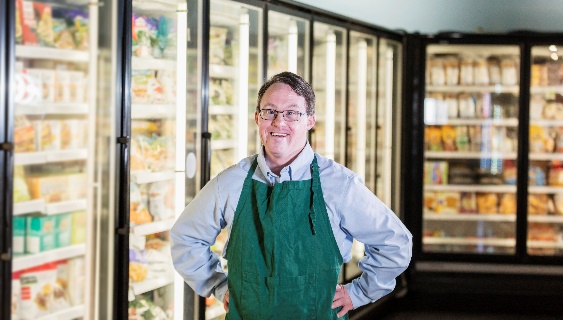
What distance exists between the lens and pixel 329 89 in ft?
17.7

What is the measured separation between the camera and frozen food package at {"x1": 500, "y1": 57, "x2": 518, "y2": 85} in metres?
6.73

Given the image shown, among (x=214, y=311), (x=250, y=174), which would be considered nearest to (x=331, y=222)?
(x=250, y=174)

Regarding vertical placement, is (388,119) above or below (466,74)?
below

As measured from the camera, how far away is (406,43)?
6.38 meters

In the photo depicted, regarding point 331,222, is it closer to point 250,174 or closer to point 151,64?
point 250,174

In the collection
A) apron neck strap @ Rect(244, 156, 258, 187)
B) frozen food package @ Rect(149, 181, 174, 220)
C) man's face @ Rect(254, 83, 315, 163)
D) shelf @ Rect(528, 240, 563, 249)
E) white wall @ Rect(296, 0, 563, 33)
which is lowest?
shelf @ Rect(528, 240, 563, 249)

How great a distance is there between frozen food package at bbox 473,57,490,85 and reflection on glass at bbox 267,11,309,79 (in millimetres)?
2329

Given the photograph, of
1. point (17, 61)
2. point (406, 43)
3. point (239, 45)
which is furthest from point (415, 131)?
point (17, 61)

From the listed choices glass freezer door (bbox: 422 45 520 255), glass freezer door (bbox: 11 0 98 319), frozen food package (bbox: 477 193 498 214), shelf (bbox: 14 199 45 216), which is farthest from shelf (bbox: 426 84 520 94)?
shelf (bbox: 14 199 45 216)

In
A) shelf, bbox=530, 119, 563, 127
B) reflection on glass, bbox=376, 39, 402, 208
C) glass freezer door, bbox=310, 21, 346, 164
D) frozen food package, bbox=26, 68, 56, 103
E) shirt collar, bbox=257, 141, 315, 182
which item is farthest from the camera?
shelf, bbox=530, 119, 563, 127

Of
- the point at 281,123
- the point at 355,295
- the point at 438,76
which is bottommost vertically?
the point at 355,295

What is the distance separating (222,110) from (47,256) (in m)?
1.46

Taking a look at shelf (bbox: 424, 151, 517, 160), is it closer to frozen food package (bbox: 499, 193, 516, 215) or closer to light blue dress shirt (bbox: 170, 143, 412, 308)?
frozen food package (bbox: 499, 193, 516, 215)

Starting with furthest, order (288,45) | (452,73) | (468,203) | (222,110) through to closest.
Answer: (468,203) → (452,73) → (288,45) → (222,110)
